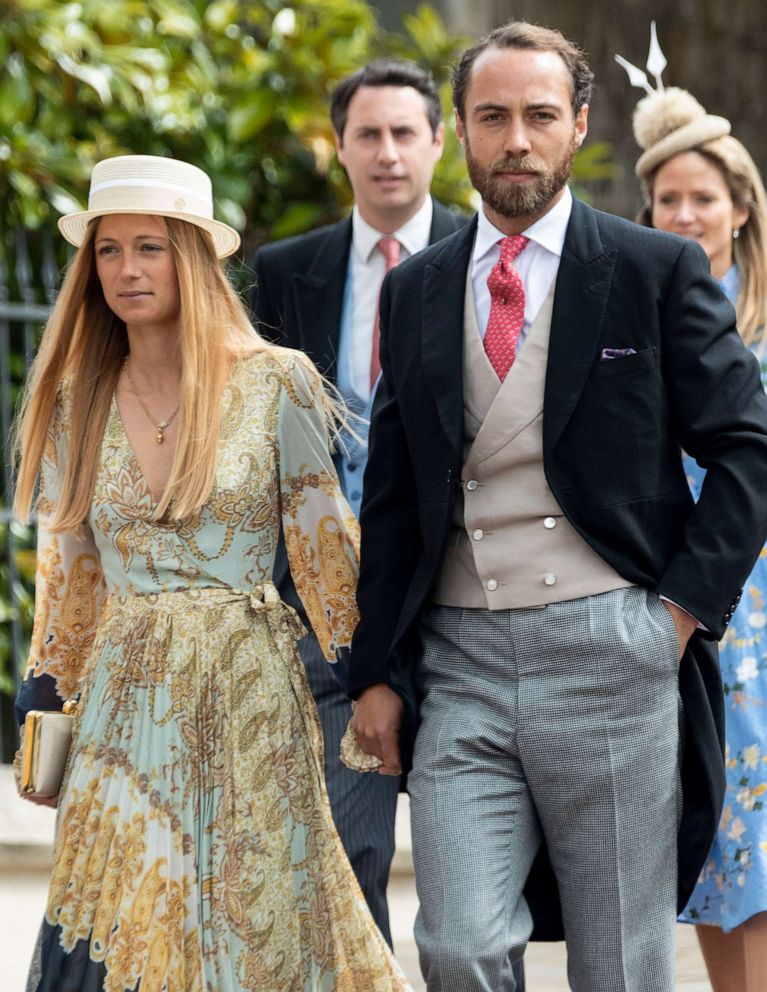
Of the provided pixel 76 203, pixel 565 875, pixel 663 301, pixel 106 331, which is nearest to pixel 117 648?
pixel 106 331

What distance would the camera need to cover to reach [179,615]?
11.5 ft

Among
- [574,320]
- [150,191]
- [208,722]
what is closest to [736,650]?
[574,320]

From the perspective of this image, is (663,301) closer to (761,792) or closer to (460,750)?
(460,750)

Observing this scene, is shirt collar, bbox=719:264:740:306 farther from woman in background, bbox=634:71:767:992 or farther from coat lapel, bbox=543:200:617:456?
coat lapel, bbox=543:200:617:456

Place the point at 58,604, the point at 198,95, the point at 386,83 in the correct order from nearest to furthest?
the point at 58,604
the point at 386,83
the point at 198,95

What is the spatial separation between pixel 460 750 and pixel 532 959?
222 centimetres

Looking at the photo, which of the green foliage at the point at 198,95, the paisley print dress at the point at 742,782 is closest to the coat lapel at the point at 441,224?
the paisley print dress at the point at 742,782

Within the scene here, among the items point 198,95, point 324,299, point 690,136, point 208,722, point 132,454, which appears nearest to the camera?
point 208,722

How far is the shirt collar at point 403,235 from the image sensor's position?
4.80 metres

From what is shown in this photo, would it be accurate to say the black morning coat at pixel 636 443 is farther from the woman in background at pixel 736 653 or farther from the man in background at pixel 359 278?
the man in background at pixel 359 278

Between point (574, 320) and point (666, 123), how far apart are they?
1.49 meters

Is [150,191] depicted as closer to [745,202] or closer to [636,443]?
[636,443]

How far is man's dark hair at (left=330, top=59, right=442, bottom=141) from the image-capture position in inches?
198

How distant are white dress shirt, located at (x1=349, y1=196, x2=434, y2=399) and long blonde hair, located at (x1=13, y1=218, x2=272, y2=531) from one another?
34.9 inches
